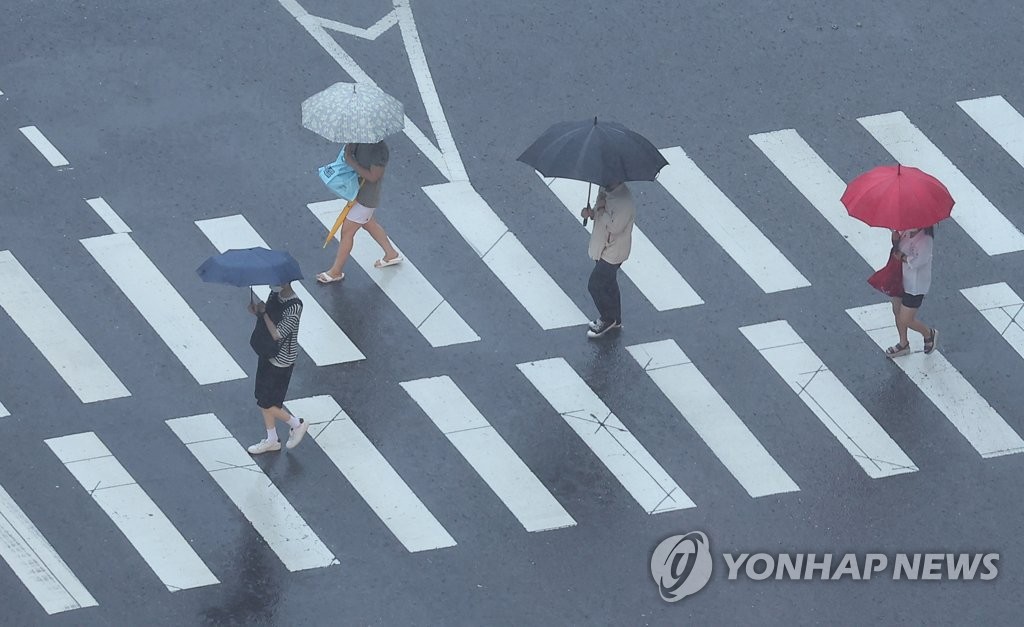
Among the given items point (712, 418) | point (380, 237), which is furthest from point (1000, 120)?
point (380, 237)

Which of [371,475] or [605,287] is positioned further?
[605,287]

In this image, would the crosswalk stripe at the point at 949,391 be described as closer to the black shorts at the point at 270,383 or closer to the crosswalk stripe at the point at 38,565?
the black shorts at the point at 270,383

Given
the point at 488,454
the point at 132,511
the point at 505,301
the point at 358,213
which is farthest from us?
the point at 505,301

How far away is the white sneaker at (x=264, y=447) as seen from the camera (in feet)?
52.5

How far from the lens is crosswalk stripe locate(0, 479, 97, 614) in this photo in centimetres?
1477

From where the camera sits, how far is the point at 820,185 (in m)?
19.1

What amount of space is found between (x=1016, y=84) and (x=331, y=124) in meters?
7.86

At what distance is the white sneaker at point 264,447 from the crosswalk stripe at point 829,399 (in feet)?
14.4

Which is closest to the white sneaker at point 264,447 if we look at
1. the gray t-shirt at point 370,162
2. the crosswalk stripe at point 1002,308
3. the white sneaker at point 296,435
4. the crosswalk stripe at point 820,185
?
the white sneaker at point 296,435

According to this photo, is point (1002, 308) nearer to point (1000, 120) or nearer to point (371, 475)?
point (1000, 120)

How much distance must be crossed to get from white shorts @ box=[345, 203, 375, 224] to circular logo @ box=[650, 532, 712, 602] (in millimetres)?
4239

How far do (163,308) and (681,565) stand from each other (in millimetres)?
5334

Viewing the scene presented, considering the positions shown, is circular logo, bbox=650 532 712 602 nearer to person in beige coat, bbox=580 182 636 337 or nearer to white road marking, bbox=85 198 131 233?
person in beige coat, bbox=580 182 636 337

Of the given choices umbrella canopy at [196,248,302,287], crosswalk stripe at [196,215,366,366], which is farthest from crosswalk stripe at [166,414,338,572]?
umbrella canopy at [196,248,302,287]
